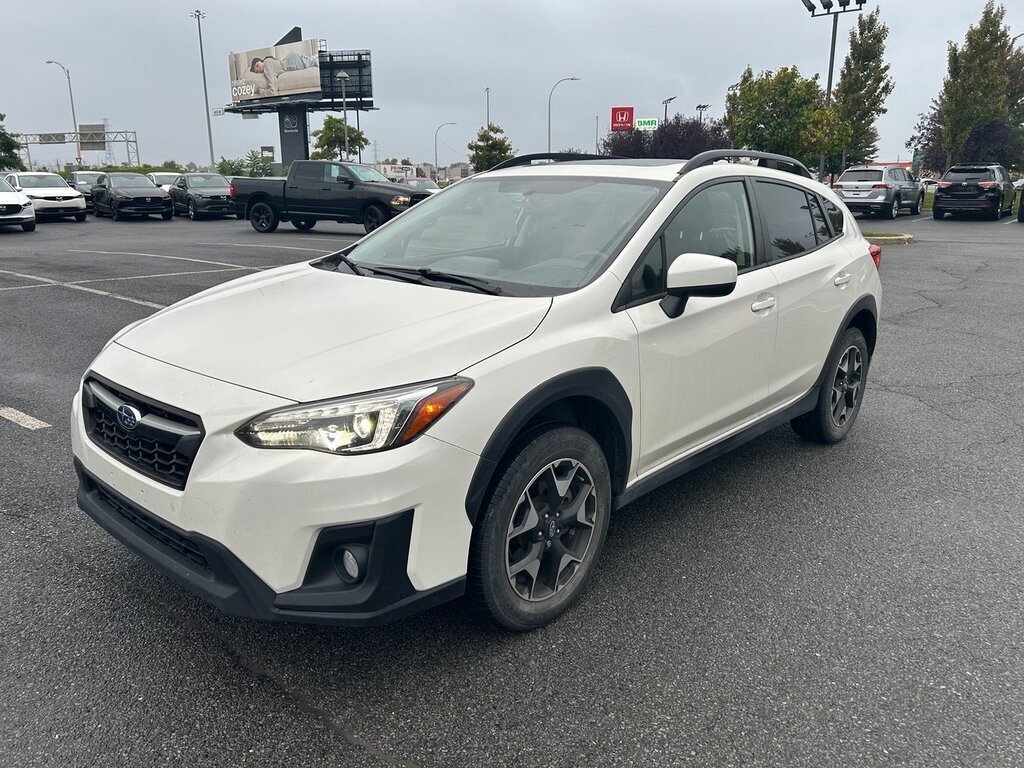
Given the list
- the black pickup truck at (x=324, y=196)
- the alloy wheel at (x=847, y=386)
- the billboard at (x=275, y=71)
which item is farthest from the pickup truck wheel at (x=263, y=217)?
the billboard at (x=275, y=71)

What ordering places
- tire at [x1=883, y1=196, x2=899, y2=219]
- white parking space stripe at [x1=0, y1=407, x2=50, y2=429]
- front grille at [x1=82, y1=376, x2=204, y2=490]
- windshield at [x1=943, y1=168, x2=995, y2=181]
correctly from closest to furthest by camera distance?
front grille at [x1=82, y1=376, x2=204, y2=490], white parking space stripe at [x1=0, y1=407, x2=50, y2=429], windshield at [x1=943, y1=168, x2=995, y2=181], tire at [x1=883, y1=196, x2=899, y2=219]

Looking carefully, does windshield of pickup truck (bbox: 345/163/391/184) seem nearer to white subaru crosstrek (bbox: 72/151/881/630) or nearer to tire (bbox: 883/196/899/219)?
white subaru crosstrek (bbox: 72/151/881/630)

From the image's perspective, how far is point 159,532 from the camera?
2.59 metres

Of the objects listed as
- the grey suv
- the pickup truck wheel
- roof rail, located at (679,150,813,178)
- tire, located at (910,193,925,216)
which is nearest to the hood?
roof rail, located at (679,150,813,178)

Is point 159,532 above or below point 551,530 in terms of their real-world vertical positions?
above

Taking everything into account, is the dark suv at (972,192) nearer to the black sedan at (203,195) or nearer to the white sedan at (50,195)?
the black sedan at (203,195)

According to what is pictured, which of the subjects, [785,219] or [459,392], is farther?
[785,219]

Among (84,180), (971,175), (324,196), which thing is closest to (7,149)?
(84,180)

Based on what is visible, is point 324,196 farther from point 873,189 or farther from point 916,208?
point 916,208

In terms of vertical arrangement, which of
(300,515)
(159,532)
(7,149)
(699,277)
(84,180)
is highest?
(7,149)

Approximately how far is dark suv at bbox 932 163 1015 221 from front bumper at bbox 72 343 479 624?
28665 mm

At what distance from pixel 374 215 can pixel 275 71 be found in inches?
2330

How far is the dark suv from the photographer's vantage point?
26.0 metres

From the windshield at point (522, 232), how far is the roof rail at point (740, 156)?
299mm
